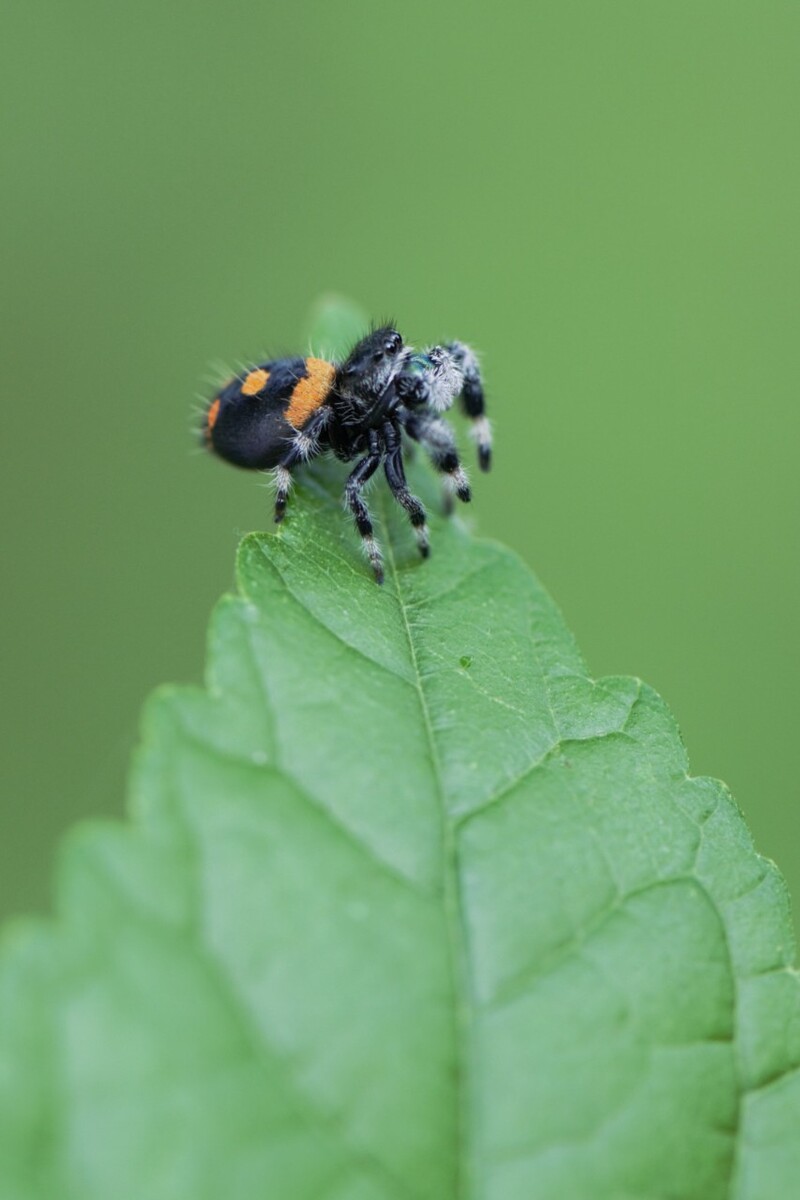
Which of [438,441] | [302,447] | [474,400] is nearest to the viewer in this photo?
[302,447]

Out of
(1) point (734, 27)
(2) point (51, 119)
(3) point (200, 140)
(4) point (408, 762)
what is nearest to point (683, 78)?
(1) point (734, 27)

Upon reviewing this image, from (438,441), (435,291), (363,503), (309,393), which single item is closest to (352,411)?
(309,393)

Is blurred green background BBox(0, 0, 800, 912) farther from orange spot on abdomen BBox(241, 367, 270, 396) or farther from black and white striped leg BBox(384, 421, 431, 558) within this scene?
black and white striped leg BBox(384, 421, 431, 558)

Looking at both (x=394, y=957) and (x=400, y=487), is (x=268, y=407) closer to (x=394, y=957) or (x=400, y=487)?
(x=400, y=487)

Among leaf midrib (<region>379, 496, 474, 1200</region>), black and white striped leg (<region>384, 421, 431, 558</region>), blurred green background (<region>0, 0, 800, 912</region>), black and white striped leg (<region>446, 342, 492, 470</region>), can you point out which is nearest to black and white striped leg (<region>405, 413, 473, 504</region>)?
black and white striped leg (<region>384, 421, 431, 558</region>)

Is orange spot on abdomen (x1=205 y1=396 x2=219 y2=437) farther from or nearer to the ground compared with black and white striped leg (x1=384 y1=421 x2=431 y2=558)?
farther from the ground

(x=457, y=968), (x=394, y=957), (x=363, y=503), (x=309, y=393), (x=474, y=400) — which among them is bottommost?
(x=457, y=968)
